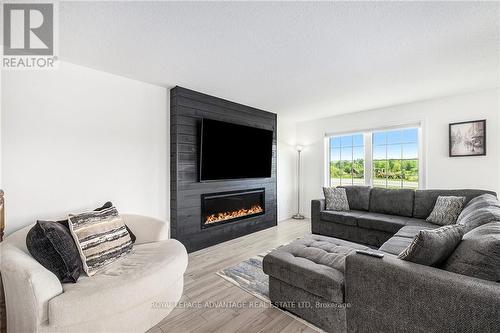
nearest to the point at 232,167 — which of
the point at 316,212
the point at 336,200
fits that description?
the point at 316,212

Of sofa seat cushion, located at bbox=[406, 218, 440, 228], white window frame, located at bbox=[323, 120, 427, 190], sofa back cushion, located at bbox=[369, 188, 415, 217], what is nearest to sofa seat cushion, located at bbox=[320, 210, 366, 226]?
sofa back cushion, located at bbox=[369, 188, 415, 217]

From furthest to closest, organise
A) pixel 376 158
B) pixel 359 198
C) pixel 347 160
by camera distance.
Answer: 1. pixel 347 160
2. pixel 376 158
3. pixel 359 198

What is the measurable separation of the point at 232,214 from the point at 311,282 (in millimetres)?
2402

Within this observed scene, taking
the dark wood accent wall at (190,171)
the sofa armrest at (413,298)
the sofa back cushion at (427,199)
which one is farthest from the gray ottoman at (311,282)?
the sofa back cushion at (427,199)

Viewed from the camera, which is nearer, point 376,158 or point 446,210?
point 446,210

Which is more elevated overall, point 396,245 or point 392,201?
point 392,201

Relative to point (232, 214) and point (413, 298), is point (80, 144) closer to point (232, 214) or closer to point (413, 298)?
point (232, 214)

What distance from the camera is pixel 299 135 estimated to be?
5613mm

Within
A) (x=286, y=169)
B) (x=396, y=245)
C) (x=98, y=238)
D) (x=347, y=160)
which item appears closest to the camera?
(x=98, y=238)

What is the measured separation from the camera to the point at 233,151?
377 cm

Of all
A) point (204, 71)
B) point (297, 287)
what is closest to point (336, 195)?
point (297, 287)

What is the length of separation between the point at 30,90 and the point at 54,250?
5.52ft

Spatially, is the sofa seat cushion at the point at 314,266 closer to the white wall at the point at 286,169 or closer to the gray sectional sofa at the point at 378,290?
the gray sectional sofa at the point at 378,290

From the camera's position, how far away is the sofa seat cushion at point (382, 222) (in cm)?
309
